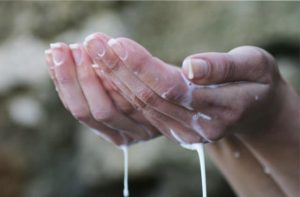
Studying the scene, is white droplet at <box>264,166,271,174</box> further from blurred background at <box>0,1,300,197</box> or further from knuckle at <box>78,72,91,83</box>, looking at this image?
blurred background at <box>0,1,300,197</box>

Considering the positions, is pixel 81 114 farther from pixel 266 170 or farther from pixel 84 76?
pixel 266 170

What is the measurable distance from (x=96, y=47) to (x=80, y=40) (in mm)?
2030

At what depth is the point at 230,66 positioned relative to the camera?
606 millimetres

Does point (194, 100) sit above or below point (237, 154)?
above

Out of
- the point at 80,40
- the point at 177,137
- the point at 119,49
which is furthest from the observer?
the point at 80,40

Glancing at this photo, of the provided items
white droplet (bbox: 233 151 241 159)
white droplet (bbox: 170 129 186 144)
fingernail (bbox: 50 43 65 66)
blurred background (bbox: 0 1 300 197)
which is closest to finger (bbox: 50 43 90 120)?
fingernail (bbox: 50 43 65 66)

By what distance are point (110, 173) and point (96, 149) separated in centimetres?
12

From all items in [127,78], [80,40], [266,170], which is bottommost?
[80,40]

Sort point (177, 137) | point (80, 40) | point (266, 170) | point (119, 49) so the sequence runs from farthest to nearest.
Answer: point (80, 40) → point (266, 170) → point (177, 137) → point (119, 49)

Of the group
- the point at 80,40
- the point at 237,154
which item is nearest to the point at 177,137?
the point at 237,154

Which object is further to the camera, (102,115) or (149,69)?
(102,115)

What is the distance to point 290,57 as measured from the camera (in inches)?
91.5

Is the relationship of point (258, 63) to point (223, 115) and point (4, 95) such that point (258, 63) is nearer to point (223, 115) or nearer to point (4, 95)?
point (223, 115)

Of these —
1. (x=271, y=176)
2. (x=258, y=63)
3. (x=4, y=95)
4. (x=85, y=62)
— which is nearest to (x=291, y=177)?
(x=271, y=176)
